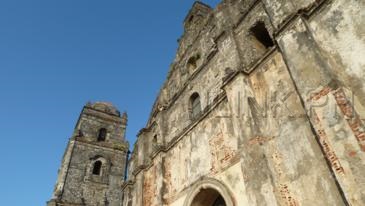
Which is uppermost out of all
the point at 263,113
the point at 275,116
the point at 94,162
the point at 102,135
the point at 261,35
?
the point at 102,135

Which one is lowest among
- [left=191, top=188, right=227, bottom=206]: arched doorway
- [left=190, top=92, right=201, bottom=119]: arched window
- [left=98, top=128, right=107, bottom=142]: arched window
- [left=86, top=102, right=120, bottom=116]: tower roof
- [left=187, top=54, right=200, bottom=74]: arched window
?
[left=191, top=188, right=227, bottom=206]: arched doorway

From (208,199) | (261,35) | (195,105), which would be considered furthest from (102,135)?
(261,35)

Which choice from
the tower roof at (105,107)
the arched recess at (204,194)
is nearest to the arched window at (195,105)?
the arched recess at (204,194)

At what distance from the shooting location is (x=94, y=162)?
20.7 m

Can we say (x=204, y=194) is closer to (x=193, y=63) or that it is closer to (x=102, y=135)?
(x=193, y=63)

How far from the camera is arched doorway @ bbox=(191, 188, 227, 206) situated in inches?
266

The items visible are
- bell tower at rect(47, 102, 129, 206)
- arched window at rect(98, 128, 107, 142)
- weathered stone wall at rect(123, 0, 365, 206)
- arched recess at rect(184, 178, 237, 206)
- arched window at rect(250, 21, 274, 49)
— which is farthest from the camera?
arched window at rect(98, 128, 107, 142)

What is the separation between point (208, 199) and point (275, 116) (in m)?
2.92

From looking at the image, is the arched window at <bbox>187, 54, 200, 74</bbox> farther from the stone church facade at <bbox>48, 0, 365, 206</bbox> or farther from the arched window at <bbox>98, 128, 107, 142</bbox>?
the arched window at <bbox>98, 128, 107, 142</bbox>

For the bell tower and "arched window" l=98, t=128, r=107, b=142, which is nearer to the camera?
the bell tower

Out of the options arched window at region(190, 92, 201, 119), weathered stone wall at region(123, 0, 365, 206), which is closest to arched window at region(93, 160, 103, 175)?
weathered stone wall at region(123, 0, 365, 206)

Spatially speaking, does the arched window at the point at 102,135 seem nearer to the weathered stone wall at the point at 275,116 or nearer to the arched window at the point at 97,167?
the arched window at the point at 97,167

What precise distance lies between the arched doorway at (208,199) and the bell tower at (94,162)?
13.0 metres

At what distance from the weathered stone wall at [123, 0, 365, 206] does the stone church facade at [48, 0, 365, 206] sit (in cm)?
2
